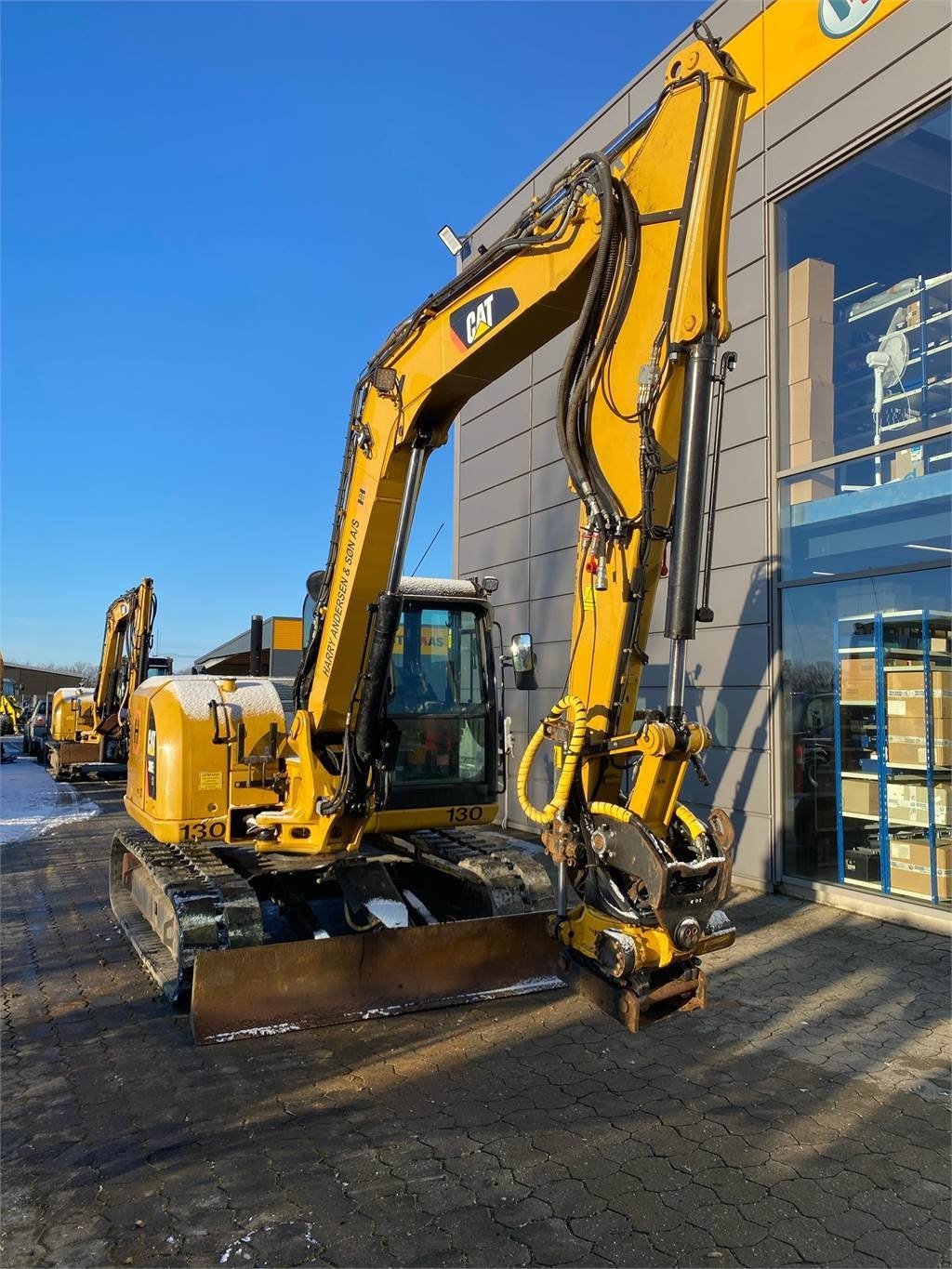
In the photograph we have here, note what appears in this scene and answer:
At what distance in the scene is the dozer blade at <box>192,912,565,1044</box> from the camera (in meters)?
4.80

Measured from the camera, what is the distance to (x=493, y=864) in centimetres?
625

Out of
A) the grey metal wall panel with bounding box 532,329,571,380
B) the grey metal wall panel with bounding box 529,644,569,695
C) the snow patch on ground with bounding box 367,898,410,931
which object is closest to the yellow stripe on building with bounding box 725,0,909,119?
the snow patch on ground with bounding box 367,898,410,931

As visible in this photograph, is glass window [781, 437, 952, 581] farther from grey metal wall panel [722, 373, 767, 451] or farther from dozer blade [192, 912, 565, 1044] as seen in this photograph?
dozer blade [192, 912, 565, 1044]

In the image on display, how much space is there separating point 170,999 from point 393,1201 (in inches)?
97.1

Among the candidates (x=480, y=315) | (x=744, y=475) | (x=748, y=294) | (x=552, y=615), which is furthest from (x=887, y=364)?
(x=552, y=615)

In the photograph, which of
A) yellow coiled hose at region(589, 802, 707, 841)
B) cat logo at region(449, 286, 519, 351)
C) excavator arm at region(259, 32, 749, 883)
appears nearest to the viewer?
yellow coiled hose at region(589, 802, 707, 841)

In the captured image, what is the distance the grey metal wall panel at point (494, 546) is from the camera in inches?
509

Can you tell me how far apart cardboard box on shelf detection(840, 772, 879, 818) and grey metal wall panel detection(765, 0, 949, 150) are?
5.79 metres

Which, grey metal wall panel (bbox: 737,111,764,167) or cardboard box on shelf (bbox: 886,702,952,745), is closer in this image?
cardboard box on shelf (bbox: 886,702,952,745)

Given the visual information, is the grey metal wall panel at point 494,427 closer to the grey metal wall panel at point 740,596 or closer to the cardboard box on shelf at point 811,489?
the grey metal wall panel at point 740,596

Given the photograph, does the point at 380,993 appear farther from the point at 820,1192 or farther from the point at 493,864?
the point at 820,1192

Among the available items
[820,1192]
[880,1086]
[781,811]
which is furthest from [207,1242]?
[781,811]

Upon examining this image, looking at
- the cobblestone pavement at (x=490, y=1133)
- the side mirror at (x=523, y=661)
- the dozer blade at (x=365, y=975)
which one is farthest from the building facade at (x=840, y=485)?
the dozer blade at (x=365, y=975)

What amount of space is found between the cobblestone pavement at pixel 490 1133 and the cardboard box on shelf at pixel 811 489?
4252 mm
